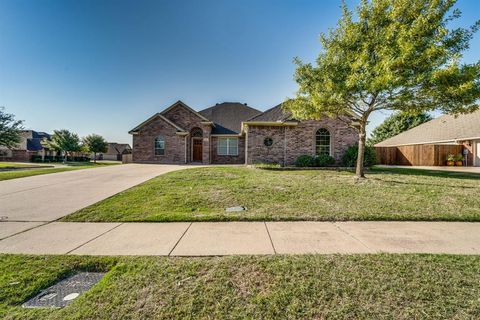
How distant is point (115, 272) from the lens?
283 cm

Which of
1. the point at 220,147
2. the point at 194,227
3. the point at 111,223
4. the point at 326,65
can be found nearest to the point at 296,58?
the point at 326,65

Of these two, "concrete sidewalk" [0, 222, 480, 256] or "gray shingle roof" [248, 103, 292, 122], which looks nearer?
"concrete sidewalk" [0, 222, 480, 256]

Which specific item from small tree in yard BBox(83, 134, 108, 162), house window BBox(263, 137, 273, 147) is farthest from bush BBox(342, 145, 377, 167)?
small tree in yard BBox(83, 134, 108, 162)

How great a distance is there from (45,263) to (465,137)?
28049mm

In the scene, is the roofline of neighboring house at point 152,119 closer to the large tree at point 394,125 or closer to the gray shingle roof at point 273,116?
the gray shingle roof at point 273,116

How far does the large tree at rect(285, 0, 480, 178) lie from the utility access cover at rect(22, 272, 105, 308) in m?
9.33

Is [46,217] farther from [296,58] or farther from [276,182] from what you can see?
[296,58]

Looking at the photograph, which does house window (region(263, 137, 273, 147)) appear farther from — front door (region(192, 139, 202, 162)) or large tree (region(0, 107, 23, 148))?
large tree (region(0, 107, 23, 148))

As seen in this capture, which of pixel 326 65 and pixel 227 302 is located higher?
pixel 326 65

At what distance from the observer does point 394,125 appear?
41.1 meters

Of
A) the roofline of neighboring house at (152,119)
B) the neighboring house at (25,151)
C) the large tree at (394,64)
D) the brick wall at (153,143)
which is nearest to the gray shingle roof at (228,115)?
the roofline of neighboring house at (152,119)

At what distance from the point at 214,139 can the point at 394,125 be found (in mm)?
36699

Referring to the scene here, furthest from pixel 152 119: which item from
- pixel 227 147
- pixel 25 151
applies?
pixel 25 151

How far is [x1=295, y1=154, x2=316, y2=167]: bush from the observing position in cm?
1506
